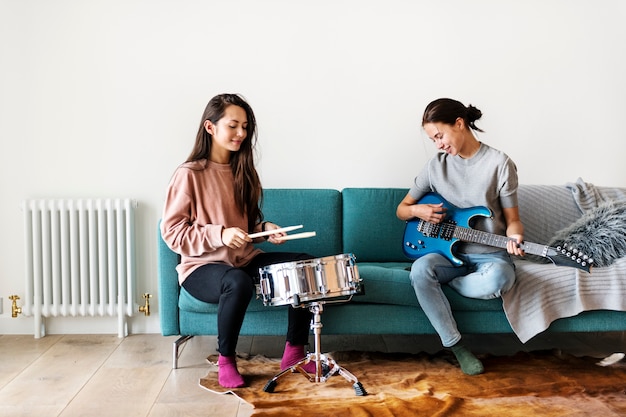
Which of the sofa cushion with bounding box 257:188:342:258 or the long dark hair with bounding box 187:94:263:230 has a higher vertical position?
the long dark hair with bounding box 187:94:263:230

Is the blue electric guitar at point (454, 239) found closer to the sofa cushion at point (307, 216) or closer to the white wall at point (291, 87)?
the sofa cushion at point (307, 216)

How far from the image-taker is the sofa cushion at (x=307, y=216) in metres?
3.06

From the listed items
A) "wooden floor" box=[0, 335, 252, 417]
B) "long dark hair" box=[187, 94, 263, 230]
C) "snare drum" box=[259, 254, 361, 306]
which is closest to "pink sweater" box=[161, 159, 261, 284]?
"long dark hair" box=[187, 94, 263, 230]

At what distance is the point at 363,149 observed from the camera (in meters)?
3.37

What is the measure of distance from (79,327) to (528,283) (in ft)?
7.16

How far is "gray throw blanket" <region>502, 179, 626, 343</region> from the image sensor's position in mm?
2549

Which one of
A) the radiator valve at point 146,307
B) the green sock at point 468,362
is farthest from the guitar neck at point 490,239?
the radiator valve at point 146,307

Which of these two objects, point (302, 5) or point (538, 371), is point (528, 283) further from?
point (302, 5)

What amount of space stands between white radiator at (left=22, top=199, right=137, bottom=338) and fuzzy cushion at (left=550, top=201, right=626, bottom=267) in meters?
2.04

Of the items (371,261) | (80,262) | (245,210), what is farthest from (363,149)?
(80,262)

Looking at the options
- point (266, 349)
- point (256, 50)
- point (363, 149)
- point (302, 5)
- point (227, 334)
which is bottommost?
point (266, 349)

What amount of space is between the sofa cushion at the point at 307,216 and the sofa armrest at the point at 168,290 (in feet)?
1.61

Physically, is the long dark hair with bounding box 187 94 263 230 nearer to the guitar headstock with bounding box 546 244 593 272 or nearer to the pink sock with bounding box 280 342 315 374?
the pink sock with bounding box 280 342 315 374

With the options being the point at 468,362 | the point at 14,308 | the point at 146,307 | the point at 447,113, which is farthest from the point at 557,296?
the point at 14,308
